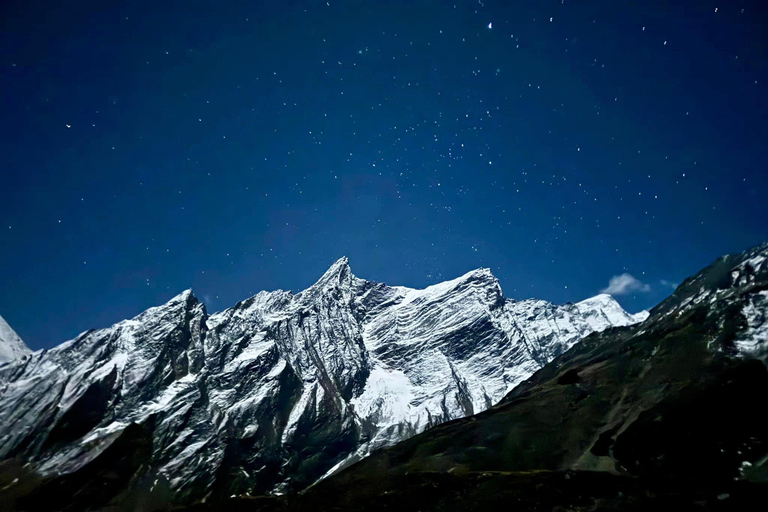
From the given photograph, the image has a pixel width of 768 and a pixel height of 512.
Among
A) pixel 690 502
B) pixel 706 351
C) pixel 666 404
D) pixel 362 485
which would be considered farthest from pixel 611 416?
pixel 362 485

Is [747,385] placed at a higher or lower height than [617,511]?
higher

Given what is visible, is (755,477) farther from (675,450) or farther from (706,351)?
(706,351)

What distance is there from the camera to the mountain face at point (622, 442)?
86.1 meters

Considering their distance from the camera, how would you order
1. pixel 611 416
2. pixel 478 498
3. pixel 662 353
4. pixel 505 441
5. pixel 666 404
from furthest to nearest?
1. pixel 662 353
2. pixel 505 441
3. pixel 611 416
4. pixel 666 404
5. pixel 478 498

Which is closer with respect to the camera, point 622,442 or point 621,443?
point 621,443

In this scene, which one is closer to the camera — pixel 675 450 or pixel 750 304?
pixel 675 450

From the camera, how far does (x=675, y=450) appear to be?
98938mm

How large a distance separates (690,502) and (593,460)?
3236 centimetres

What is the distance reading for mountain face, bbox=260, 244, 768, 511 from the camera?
86.1 meters

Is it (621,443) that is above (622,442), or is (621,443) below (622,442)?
below

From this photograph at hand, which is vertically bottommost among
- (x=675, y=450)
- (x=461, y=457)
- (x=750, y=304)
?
(x=675, y=450)

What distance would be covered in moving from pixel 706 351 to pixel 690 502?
81.4 m

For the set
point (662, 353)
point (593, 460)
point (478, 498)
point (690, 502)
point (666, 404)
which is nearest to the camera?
point (690, 502)

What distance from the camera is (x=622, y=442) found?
110 metres
